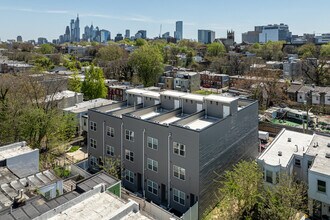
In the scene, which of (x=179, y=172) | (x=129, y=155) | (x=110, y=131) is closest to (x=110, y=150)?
(x=110, y=131)

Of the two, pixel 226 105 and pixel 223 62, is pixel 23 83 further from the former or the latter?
pixel 223 62

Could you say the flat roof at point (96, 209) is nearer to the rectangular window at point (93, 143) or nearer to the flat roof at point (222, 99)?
the flat roof at point (222, 99)

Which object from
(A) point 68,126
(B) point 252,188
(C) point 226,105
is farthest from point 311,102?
(A) point 68,126

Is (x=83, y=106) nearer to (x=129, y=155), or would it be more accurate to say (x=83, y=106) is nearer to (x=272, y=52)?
(x=129, y=155)

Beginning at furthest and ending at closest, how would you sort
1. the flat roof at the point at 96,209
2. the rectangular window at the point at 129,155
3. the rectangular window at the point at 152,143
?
the rectangular window at the point at 129,155 < the rectangular window at the point at 152,143 < the flat roof at the point at 96,209

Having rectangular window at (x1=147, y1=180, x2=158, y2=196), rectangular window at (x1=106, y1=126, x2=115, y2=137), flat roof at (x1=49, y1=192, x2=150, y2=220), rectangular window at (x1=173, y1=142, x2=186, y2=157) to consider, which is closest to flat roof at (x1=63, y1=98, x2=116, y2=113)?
rectangular window at (x1=106, y1=126, x2=115, y2=137)

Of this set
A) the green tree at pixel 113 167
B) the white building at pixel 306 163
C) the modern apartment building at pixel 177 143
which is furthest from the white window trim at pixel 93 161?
the white building at pixel 306 163
